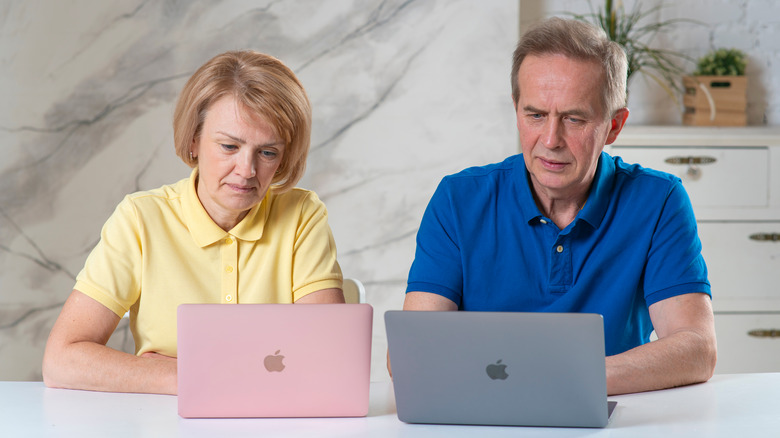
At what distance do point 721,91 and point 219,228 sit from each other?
230 centimetres

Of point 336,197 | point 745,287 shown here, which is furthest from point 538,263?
point 745,287

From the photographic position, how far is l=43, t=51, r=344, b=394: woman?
158cm

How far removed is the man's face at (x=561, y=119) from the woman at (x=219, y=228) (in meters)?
0.45

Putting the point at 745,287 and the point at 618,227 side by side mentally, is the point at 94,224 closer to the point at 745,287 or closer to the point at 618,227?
the point at 618,227

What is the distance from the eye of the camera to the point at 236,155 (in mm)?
1592

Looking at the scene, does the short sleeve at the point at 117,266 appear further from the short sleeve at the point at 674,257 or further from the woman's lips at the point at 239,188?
the short sleeve at the point at 674,257

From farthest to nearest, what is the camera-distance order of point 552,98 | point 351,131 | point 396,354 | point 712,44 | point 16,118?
point 712,44 < point 351,131 < point 16,118 < point 552,98 < point 396,354

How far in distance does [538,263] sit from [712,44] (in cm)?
222

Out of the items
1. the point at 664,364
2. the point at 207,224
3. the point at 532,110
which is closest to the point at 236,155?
the point at 207,224

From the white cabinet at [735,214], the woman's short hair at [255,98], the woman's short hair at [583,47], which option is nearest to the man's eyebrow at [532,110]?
the woman's short hair at [583,47]

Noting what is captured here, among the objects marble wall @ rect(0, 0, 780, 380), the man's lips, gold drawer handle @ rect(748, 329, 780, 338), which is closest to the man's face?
the man's lips

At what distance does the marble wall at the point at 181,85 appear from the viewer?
2.75m

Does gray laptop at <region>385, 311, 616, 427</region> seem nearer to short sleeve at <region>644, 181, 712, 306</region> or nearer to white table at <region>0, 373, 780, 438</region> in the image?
white table at <region>0, 373, 780, 438</region>

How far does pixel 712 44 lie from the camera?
3430 mm
